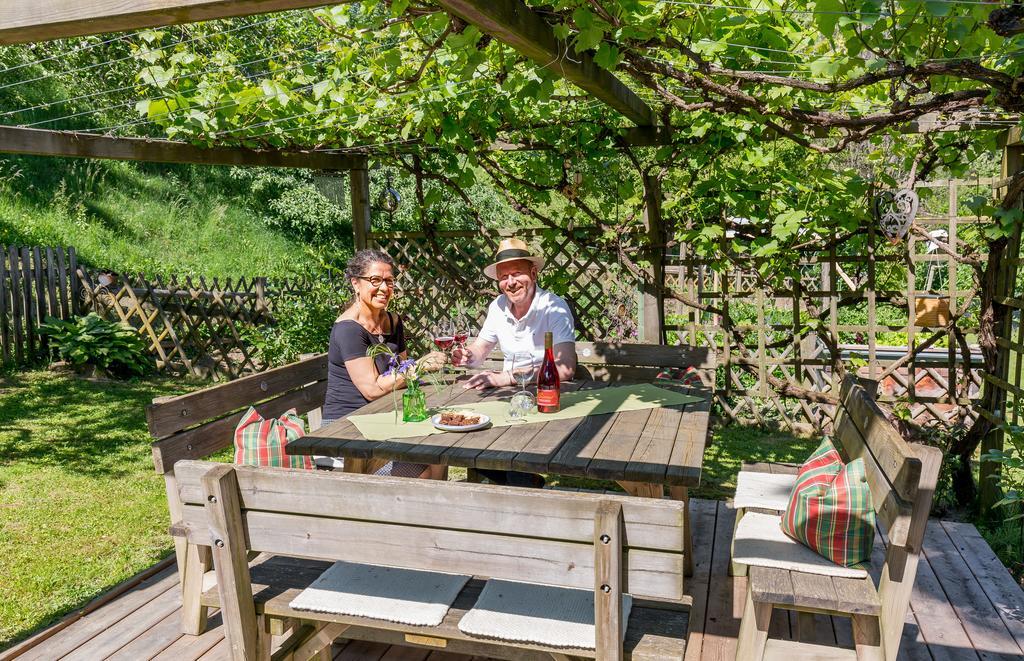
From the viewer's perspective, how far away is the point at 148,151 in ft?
16.4

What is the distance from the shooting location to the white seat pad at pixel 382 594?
189 cm

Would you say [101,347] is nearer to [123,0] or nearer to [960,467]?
[123,0]

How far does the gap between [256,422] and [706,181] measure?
322 cm

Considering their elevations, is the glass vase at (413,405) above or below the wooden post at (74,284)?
below

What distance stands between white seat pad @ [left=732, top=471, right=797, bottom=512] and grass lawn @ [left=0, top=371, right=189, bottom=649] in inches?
105

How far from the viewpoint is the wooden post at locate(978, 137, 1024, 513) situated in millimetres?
3750

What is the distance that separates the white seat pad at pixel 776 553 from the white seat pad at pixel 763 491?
14 cm

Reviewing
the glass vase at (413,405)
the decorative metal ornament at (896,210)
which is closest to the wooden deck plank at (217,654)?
the glass vase at (413,405)

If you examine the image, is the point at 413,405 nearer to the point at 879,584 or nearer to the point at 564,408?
the point at 564,408

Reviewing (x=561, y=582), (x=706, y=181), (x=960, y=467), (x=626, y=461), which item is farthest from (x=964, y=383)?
(x=561, y=582)

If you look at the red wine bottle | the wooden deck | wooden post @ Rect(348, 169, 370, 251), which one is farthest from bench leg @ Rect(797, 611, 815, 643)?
wooden post @ Rect(348, 169, 370, 251)

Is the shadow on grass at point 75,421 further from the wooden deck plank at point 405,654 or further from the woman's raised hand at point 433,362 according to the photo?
the wooden deck plank at point 405,654

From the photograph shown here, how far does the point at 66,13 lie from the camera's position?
185 cm

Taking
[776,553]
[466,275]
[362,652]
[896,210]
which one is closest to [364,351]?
[362,652]
